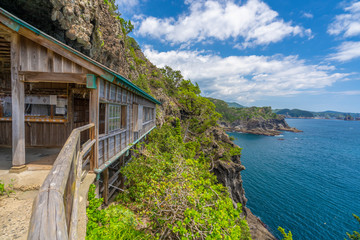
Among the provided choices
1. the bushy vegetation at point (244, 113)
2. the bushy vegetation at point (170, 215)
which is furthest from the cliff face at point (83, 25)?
the bushy vegetation at point (244, 113)

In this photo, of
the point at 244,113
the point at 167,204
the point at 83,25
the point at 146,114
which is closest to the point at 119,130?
the point at 167,204

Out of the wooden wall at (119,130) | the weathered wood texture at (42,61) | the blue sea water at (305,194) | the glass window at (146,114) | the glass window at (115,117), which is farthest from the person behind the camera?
the blue sea water at (305,194)

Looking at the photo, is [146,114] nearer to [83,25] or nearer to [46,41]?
[83,25]

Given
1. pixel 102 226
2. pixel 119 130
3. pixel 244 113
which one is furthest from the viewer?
pixel 244 113

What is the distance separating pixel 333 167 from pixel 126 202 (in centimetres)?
4993

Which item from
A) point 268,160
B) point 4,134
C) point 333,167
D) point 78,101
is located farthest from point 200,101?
point 333,167

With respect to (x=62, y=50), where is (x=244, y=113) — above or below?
below

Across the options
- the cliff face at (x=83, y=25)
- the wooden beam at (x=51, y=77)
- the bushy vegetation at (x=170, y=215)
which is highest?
the cliff face at (x=83, y=25)

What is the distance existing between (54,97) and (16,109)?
324 cm

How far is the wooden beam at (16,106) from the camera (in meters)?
4.27

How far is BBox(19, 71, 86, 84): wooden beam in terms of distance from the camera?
14.6ft

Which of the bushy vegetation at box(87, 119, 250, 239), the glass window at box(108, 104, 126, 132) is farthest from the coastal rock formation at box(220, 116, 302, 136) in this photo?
the glass window at box(108, 104, 126, 132)

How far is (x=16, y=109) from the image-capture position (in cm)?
435

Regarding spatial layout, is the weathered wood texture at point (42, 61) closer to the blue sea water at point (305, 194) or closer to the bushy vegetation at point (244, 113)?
the blue sea water at point (305, 194)
